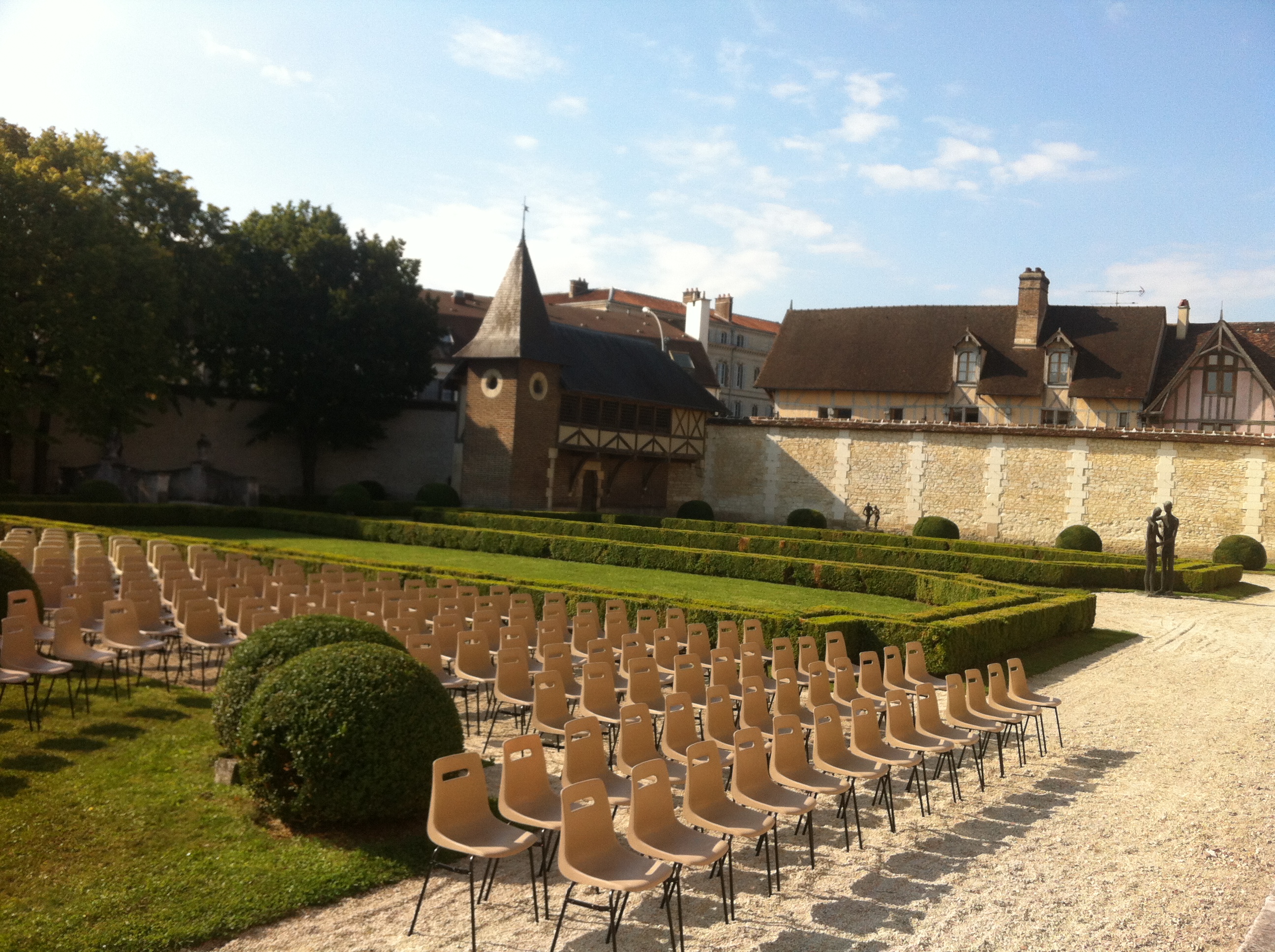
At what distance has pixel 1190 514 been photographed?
25.1 meters

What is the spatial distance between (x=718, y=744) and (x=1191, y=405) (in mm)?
31670

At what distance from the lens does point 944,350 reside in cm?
3588

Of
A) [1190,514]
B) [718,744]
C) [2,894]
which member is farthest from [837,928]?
→ [1190,514]

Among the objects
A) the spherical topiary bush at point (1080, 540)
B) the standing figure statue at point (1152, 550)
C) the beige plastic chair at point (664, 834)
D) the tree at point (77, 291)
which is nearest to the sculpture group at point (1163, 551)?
the standing figure statue at point (1152, 550)

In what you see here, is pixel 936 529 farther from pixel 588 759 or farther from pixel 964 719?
pixel 588 759

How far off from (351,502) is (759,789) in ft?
75.6

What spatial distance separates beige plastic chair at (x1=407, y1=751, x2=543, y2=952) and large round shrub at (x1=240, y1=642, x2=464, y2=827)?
1.79 feet

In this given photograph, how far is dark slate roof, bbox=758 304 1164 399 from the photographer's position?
34.0 m

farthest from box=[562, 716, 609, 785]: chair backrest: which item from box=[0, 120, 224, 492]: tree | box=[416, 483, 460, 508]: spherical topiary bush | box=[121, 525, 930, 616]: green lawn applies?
box=[416, 483, 460, 508]: spherical topiary bush

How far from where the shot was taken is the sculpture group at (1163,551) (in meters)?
17.7

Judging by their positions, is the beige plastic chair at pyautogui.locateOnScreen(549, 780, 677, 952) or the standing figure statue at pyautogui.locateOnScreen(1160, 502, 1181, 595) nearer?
the beige plastic chair at pyautogui.locateOnScreen(549, 780, 677, 952)

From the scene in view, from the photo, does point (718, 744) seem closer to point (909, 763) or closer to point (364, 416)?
point (909, 763)

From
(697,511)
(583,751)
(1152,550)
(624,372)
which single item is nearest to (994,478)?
(697,511)

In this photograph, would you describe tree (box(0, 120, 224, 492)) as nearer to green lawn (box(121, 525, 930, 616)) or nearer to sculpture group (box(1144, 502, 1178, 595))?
green lawn (box(121, 525, 930, 616))
